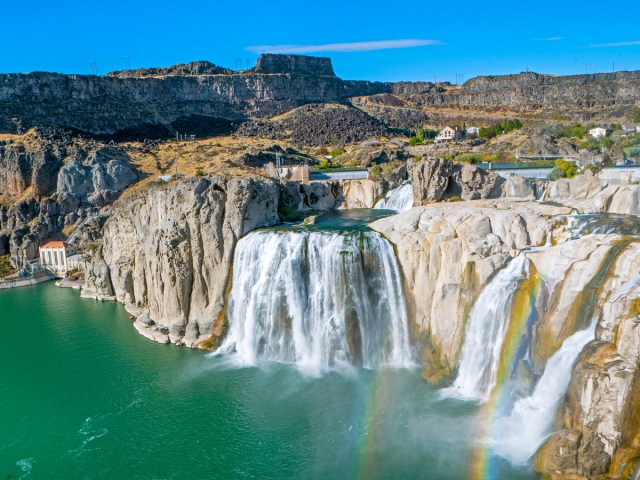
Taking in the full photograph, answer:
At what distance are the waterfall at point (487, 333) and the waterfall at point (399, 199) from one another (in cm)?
2460

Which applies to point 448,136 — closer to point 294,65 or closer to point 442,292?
point 442,292

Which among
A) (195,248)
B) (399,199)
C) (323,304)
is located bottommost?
(323,304)

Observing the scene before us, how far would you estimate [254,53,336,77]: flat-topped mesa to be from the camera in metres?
162

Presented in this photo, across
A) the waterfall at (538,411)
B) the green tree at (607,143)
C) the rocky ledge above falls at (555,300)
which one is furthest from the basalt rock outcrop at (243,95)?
the waterfall at (538,411)

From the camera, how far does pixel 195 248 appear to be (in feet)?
133

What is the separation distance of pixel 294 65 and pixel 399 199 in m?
124

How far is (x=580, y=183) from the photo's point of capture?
41.4m

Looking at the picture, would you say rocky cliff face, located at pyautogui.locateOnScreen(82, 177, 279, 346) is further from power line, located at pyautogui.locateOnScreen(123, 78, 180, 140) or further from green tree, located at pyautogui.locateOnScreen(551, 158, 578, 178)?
power line, located at pyautogui.locateOnScreen(123, 78, 180, 140)

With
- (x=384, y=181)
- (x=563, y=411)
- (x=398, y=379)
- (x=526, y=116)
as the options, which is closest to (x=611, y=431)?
(x=563, y=411)

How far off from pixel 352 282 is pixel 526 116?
110m

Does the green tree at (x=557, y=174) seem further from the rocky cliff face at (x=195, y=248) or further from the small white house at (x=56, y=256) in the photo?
the small white house at (x=56, y=256)

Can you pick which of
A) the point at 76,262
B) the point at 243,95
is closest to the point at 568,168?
the point at 76,262

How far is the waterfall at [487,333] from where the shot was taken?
29172 millimetres

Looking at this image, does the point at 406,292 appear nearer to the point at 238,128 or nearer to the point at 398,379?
the point at 398,379
